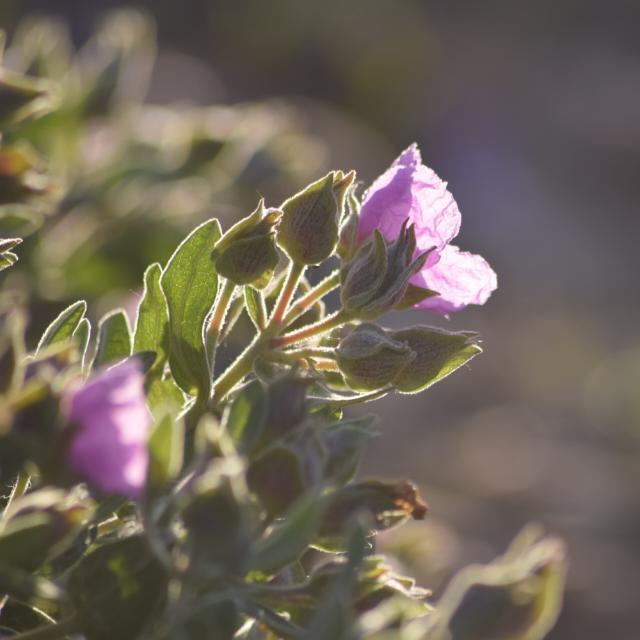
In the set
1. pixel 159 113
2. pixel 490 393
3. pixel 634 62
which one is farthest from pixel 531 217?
pixel 159 113

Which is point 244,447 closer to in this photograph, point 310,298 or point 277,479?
point 277,479

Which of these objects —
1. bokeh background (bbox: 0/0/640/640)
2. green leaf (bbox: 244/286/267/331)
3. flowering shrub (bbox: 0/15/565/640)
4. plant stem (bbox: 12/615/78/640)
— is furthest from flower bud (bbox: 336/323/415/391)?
bokeh background (bbox: 0/0/640/640)

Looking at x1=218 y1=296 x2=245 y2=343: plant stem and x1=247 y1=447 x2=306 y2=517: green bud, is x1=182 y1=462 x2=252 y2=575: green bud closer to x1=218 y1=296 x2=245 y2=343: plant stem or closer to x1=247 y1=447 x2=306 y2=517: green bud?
x1=247 y1=447 x2=306 y2=517: green bud

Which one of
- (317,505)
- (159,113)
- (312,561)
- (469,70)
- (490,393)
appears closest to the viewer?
(317,505)

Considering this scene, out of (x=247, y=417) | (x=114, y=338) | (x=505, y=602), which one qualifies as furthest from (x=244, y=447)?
(x=505, y=602)

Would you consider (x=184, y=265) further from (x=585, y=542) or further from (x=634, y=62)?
(x=634, y=62)

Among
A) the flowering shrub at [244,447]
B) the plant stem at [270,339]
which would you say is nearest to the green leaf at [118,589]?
the flowering shrub at [244,447]

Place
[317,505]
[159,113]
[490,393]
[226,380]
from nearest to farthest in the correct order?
[317,505] < [226,380] < [159,113] < [490,393]
